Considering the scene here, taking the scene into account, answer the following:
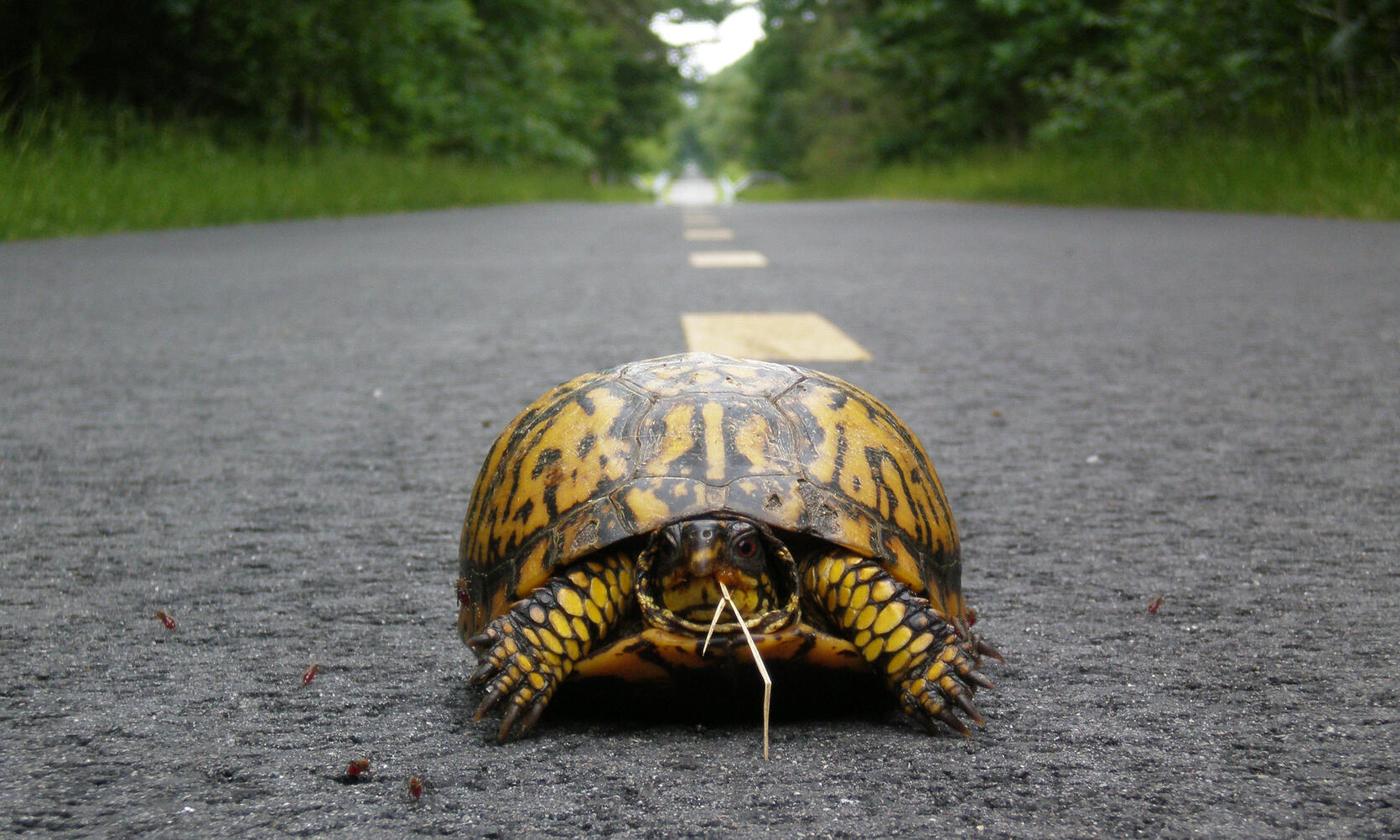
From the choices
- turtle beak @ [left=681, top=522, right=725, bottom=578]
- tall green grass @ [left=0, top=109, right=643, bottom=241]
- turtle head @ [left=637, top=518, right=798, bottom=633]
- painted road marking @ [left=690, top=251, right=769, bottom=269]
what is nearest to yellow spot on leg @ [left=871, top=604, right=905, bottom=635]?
turtle head @ [left=637, top=518, right=798, bottom=633]

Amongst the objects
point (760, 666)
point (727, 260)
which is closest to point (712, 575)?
point (760, 666)

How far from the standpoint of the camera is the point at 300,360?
4.00 m

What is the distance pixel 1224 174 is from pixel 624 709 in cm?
1040

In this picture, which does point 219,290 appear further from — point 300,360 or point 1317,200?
point 1317,200

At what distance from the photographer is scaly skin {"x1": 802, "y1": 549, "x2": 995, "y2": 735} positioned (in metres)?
1.45

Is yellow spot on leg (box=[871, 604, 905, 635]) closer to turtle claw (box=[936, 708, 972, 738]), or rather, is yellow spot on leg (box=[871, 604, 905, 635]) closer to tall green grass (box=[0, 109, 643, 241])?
turtle claw (box=[936, 708, 972, 738])

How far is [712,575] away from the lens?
148 cm

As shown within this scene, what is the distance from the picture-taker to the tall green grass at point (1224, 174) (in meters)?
8.71

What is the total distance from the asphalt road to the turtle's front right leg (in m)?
0.05

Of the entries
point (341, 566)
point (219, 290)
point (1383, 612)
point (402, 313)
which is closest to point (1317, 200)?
point (402, 313)

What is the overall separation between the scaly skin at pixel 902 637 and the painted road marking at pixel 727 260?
227 inches

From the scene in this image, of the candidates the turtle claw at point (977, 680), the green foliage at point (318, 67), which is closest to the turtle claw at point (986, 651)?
the turtle claw at point (977, 680)

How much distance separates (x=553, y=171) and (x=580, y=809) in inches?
1106

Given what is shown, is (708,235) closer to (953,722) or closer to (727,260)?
(727,260)
